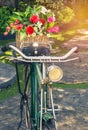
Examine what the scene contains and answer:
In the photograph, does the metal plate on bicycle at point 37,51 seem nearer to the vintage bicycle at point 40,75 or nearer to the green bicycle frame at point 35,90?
the vintage bicycle at point 40,75

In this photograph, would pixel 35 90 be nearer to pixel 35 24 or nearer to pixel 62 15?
pixel 35 24

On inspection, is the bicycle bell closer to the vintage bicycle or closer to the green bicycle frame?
the vintage bicycle

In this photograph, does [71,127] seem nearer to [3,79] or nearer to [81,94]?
[81,94]

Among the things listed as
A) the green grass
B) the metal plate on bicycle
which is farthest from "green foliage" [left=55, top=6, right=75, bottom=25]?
the metal plate on bicycle

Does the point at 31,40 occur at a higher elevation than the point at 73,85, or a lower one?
higher

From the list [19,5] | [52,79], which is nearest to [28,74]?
[52,79]

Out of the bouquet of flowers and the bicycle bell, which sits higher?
the bouquet of flowers

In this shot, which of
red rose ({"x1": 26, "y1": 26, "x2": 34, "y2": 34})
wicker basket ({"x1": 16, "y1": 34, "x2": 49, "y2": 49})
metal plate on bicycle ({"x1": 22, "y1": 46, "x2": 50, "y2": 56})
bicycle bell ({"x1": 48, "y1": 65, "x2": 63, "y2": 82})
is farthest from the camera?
wicker basket ({"x1": 16, "y1": 34, "x2": 49, "y2": 49})

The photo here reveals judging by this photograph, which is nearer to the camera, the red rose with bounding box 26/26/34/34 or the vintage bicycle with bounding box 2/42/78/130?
the vintage bicycle with bounding box 2/42/78/130

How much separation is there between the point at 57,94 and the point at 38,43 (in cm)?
269

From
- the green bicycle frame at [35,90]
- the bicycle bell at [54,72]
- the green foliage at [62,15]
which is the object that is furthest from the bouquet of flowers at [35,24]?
the green foliage at [62,15]

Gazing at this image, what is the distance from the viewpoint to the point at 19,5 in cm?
1345

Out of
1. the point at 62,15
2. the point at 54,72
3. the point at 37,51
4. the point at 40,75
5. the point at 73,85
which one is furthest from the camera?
the point at 62,15

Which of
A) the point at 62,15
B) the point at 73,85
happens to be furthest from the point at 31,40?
the point at 62,15
